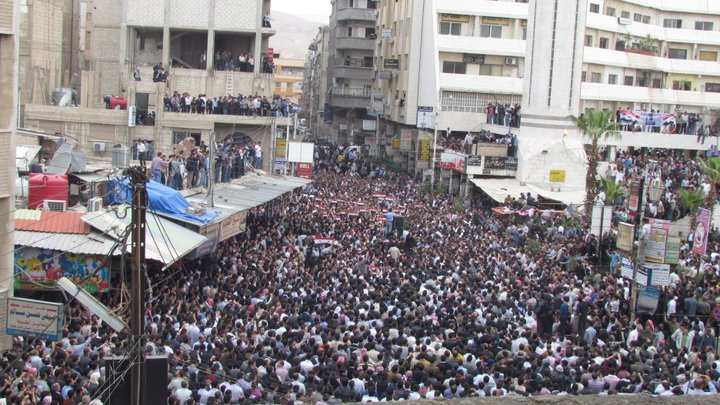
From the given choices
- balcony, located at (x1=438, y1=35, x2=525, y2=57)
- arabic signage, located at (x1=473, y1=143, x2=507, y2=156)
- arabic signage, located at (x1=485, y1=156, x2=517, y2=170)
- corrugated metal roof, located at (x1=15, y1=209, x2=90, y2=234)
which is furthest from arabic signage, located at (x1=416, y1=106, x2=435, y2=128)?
corrugated metal roof, located at (x1=15, y1=209, x2=90, y2=234)

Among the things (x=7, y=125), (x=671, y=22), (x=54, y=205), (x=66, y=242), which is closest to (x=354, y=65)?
(x=671, y=22)

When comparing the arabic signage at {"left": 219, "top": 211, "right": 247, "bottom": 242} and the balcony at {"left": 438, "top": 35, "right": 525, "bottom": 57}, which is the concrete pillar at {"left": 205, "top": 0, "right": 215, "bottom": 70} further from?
the arabic signage at {"left": 219, "top": 211, "right": 247, "bottom": 242}

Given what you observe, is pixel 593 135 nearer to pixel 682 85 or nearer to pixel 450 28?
pixel 450 28

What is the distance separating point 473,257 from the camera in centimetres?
2703

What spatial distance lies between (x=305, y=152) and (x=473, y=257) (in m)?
15.9

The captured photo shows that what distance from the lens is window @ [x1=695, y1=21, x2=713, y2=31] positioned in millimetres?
60500

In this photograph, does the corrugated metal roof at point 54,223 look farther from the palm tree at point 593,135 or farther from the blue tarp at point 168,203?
the palm tree at point 593,135

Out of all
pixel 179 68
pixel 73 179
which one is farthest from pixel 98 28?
pixel 73 179

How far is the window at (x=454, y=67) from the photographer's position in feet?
185

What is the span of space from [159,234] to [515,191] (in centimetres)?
2267

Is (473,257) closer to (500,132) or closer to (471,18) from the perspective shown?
(500,132)

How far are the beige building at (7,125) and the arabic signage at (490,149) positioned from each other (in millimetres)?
29211

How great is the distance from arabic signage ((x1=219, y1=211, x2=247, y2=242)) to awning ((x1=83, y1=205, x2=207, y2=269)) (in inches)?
90.5

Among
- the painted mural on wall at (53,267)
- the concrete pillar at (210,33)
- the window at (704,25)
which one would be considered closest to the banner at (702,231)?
the painted mural on wall at (53,267)
